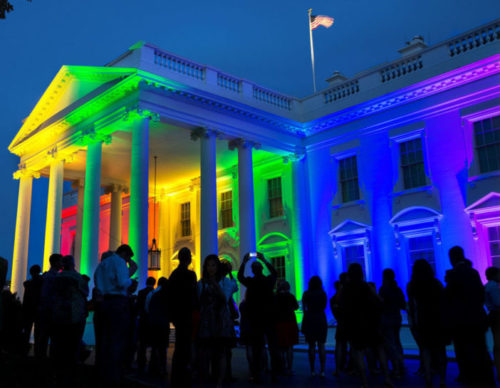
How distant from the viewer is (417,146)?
18781 millimetres

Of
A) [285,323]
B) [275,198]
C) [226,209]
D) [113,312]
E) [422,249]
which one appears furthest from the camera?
[226,209]

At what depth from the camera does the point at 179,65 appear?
18531mm

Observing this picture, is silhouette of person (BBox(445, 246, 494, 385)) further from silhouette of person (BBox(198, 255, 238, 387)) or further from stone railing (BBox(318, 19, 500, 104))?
stone railing (BBox(318, 19, 500, 104))

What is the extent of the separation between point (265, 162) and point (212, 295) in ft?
54.7

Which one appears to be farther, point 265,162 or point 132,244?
point 265,162

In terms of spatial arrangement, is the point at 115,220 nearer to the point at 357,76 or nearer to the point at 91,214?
the point at 91,214

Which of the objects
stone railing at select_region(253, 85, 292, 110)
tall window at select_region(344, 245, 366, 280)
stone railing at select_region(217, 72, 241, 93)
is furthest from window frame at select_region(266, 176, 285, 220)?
stone railing at select_region(217, 72, 241, 93)

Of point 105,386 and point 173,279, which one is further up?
point 173,279

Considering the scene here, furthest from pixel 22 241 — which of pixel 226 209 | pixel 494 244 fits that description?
pixel 494 244

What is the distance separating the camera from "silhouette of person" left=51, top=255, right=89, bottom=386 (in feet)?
24.4

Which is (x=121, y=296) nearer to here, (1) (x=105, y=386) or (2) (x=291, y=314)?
(1) (x=105, y=386)

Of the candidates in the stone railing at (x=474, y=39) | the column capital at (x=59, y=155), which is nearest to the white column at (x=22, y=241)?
the column capital at (x=59, y=155)

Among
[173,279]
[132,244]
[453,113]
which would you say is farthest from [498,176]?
[173,279]

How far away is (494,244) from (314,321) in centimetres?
969
